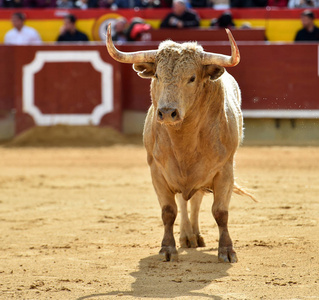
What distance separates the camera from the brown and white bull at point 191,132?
164 inches

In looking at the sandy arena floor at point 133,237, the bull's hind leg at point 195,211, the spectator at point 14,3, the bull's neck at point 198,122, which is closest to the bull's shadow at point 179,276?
the sandy arena floor at point 133,237

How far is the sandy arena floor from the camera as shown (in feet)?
12.2

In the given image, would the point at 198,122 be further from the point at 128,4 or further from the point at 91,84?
the point at 128,4

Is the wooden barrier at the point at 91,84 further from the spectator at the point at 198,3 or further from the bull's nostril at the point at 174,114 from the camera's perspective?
the bull's nostril at the point at 174,114

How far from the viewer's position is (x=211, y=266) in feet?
13.8

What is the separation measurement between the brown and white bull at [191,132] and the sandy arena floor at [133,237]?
Answer: 1.07 feet

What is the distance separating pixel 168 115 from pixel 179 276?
888mm

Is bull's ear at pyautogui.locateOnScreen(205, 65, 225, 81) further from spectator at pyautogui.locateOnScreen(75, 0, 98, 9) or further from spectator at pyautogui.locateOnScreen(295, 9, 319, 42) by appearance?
spectator at pyautogui.locateOnScreen(75, 0, 98, 9)

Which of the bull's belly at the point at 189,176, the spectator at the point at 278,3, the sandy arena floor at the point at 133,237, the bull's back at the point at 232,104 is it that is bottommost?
the sandy arena floor at the point at 133,237

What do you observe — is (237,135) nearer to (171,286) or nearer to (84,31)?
(171,286)

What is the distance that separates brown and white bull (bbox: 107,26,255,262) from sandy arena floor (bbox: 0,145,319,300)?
326 mm

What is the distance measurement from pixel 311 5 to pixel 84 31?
12.6 ft

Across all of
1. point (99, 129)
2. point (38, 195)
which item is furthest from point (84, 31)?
point (38, 195)

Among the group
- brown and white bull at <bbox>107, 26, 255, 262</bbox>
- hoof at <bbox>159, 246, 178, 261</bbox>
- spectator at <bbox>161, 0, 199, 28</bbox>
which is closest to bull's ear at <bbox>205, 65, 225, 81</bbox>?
brown and white bull at <bbox>107, 26, 255, 262</bbox>
